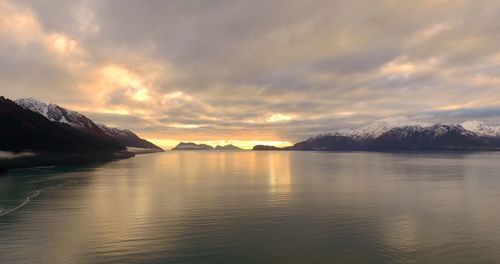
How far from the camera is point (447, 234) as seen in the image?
49812 mm

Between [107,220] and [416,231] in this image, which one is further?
[107,220]

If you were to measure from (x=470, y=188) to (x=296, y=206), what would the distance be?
58.6 metres

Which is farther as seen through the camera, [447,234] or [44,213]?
[44,213]

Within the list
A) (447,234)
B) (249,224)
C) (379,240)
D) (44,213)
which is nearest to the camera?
(379,240)

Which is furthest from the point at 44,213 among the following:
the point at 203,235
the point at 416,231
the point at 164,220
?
the point at 416,231

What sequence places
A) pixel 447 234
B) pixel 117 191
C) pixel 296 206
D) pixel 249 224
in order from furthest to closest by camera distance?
pixel 117 191 < pixel 296 206 < pixel 249 224 < pixel 447 234

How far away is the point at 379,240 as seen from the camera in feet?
153

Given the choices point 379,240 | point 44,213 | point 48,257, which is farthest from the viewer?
point 44,213

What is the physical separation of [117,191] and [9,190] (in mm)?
28851

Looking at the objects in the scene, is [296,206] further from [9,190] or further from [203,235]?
A: [9,190]

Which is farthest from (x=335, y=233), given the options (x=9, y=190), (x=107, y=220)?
(x=9, y=190)

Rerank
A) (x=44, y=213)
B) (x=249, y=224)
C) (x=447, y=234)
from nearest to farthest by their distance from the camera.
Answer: (x=447, y=234) < (x=249, y=224) < (x=44, y=213)

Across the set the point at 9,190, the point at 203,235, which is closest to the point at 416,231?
the point at 203,235

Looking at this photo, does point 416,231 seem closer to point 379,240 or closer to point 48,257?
point 379,240
